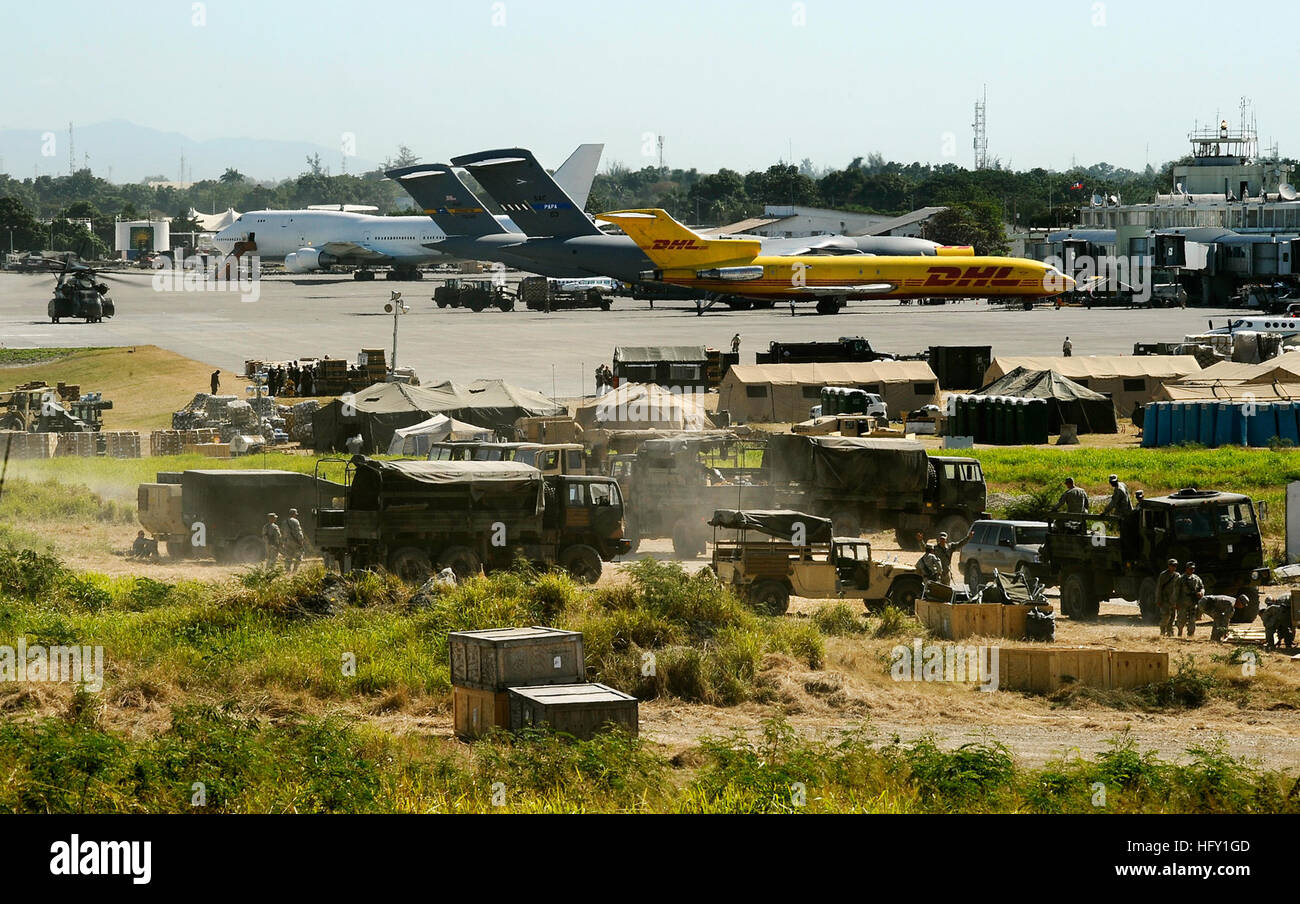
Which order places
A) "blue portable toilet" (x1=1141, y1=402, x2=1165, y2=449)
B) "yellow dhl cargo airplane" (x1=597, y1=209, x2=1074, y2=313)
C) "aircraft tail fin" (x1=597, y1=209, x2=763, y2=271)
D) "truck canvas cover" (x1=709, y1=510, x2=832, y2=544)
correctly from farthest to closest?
"yellow dhl cargo airplane" (x1=597, y1=209, x2=1074, y2=313) < "aircraft tail fin" (x1=597, y1=209, x2=763, y2=271) < "blue portable toilet" (x1=1141, y1=402, x2=1165, y2=449) < "truck canvas cover" (x1=709, y1=510, x2=832, y2=544)

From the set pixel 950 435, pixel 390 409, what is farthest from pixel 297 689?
pixel 950 435

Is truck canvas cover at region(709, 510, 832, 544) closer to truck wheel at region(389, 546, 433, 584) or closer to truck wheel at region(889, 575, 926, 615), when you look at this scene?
truck wheel at region(889, 575, 926, 615)

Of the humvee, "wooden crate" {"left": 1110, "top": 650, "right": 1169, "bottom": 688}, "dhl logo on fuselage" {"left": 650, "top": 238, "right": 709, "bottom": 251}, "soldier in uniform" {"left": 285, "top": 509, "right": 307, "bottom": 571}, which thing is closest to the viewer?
"wooden crate" {"left": 1110, "top": 650, "right": 1169, "bottom": 688}

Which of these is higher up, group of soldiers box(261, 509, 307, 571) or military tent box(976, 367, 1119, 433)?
military tent box(976, 367, 1119, 433)

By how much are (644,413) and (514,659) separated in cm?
2331

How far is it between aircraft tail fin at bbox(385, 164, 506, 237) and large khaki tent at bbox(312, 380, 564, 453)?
202ft

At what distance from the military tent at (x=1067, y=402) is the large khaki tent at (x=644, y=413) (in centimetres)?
1085

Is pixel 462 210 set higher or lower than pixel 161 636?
higher

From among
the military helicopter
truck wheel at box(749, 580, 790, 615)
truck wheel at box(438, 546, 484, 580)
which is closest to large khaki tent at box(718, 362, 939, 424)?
truck wheel at box(438, 546, 484, 580)

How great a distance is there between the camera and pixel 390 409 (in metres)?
40.6

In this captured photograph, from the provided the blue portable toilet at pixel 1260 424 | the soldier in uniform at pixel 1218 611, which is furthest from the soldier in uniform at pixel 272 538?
the blue portable toilet at pixel 1260 424

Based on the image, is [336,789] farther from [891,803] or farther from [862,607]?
[862,607]

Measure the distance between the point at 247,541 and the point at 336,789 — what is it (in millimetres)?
15643

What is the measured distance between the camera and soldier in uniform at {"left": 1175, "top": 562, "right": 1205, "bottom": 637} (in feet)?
68.2
